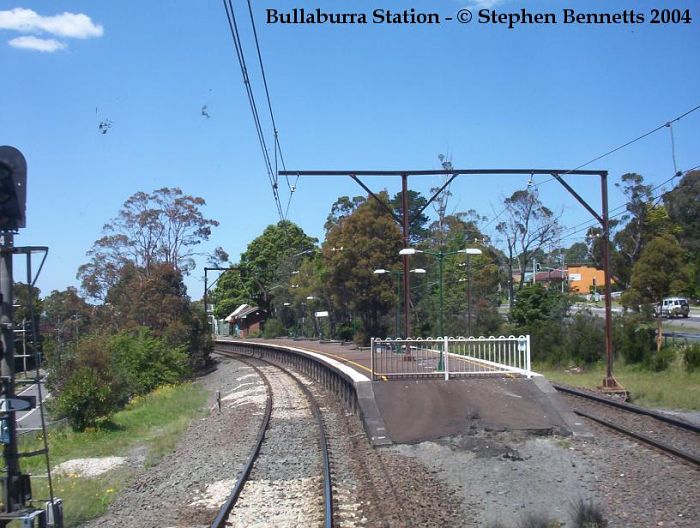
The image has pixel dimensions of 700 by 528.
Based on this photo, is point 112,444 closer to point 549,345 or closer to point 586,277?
point 549,345

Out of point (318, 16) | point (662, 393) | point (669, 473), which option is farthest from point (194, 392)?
point (669, 473)

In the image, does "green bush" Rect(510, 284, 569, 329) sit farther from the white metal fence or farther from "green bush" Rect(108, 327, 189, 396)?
the white metal fence

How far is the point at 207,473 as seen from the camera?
1277 centimetres

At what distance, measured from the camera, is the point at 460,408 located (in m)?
15.7

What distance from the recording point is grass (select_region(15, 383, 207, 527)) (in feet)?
37.5

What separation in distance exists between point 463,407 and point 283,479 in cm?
500

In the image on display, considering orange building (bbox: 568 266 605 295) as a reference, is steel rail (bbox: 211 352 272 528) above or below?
below

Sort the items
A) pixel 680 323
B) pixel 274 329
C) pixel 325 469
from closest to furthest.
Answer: pixel 325 469
pixel 680 323
pixel 274 329

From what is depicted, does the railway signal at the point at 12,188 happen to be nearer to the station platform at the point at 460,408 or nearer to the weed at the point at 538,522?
the weed at the point at 538,522

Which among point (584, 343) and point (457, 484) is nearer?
point (457, 484)

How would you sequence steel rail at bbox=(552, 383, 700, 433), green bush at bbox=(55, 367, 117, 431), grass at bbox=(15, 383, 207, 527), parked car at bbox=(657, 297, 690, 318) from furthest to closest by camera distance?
parked car at bbox=(657, 297, 690, 318) < green bush at bbox=(55, 367, 117, 431) < steel rail at bbox=(552, 383, 700, 433) < grass at bbox=(15, 383, 207, 527)

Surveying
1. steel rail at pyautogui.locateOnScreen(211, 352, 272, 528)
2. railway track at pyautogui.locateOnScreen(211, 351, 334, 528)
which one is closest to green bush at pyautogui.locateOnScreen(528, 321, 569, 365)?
railway track at pyautogui.locateOnScreen(211, 351, 334, 528)

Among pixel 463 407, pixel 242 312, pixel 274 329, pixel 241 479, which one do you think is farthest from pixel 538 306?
pixel 242 312

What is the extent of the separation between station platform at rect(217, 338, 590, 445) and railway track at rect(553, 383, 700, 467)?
3.97 feet
